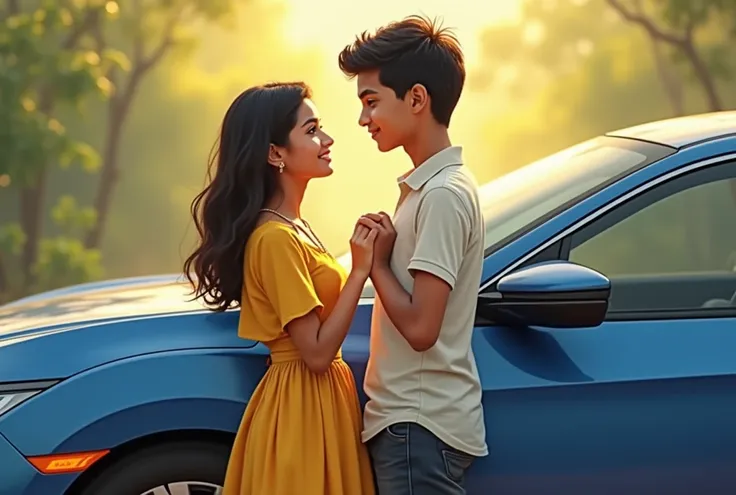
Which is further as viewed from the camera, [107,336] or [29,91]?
[29,91]

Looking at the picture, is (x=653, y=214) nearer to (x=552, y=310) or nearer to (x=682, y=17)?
(x=682, y=17)

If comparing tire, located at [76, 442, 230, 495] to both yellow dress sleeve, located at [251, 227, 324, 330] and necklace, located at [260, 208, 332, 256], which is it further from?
necklace, located at [260, 208, 332, 256]

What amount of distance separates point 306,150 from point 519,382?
2.62 feet

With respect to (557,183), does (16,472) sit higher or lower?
lower

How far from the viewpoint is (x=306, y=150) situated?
2.71 m

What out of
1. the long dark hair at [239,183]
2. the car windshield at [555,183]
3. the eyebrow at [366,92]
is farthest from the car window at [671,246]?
the long dark hair at [239,183]

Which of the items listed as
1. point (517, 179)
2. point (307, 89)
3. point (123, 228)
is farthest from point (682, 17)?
point (307, 89)

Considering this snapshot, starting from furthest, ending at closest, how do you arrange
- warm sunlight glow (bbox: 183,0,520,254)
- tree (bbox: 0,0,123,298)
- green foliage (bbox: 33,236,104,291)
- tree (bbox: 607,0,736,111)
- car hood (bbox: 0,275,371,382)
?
1. warm sunlight glow (bbox: 183,0,520,254)
2. tree (bbox: 607,0,736,111)
3. green foliage (bbox: 33,236,104,291)
4. tree (bbox: 0,0,123,298)
5. car hood (bbox: 0,275,371,382)

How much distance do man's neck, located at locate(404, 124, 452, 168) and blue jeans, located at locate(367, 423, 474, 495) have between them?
62cm

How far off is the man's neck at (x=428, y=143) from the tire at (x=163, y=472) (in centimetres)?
93

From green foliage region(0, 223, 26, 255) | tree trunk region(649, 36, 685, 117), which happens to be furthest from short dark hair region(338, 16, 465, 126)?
tree trunk region(649, 36, 685, 117)

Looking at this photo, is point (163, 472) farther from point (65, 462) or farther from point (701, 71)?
point (701, 71)

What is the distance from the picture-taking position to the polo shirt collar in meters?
2.49

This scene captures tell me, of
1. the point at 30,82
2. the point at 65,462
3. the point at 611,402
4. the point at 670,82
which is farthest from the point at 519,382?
the point at 670,82
